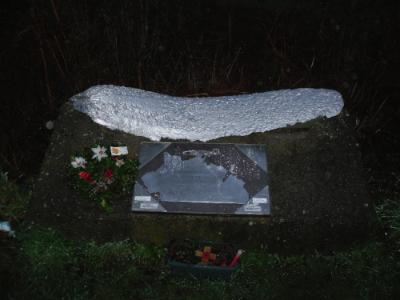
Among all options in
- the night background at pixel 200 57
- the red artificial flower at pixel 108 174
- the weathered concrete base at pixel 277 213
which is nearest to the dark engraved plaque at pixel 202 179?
the weathered concrete base at pixel 277 213

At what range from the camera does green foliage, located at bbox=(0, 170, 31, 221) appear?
3547mm

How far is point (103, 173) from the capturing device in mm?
3193

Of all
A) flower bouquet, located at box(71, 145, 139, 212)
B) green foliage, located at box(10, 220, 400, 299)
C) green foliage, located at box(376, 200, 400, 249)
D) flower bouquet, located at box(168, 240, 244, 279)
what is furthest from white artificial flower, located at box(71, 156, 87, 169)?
green foliage, located at box(376, 200, 400, 249)

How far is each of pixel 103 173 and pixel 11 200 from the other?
3.46ft

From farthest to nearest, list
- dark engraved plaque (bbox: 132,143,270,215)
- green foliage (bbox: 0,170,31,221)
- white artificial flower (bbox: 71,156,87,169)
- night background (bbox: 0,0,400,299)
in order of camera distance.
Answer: night background (bbox: 0,0,400,299)
green foliage (bbox: 0,170,31,221)
white artificial flower (bbox: 71,156,87,169)
dark engraved plaque (bbox: 132,143,270,215)

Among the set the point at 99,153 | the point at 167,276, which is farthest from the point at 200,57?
the point at 167,276

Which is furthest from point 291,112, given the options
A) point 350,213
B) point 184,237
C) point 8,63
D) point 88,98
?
point 8,63

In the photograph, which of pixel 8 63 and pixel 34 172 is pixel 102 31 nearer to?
pixel 8 63

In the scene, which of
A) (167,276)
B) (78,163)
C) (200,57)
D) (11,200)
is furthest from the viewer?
(200,57)

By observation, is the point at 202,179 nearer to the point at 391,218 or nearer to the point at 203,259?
the point at 203,259

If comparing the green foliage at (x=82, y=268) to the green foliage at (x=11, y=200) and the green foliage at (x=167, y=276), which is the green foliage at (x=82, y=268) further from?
the green foliage at (x=11, y=200)

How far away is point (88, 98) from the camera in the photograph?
3.74 meters

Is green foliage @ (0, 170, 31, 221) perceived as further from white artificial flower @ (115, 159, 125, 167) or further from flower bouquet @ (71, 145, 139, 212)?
white artificial flower @ (115, 159, 125, 167)

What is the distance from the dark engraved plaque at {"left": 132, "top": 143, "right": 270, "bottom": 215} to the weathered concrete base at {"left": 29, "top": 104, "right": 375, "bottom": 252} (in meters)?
0.07
